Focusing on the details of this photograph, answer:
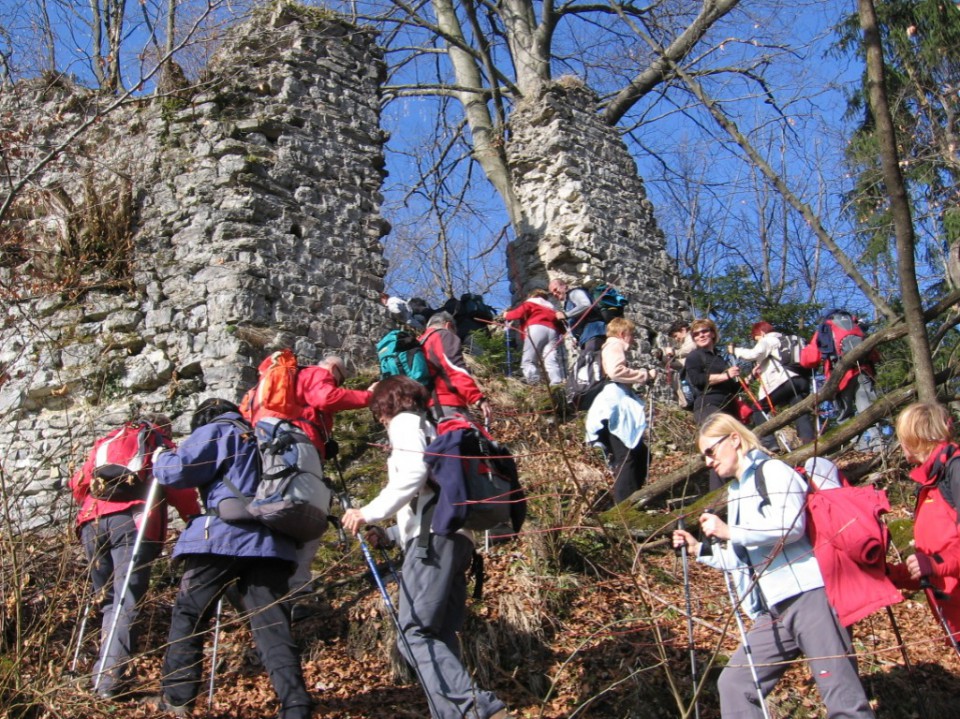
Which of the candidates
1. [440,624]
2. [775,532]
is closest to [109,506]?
[440,624]

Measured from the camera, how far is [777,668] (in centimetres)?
369

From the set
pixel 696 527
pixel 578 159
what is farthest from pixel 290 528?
pixel 578 159

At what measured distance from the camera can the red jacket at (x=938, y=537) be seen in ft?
12.3

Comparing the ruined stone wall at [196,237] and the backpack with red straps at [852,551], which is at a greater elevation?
the ruined stone wall at [196,237]

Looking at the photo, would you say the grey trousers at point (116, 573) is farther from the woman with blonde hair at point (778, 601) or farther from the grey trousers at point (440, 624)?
the woman with blonde hair at point (778, 601)

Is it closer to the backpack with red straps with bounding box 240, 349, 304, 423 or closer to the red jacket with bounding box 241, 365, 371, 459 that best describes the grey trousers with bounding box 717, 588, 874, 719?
the red jacket with bounding box 241, 365, 371, 459

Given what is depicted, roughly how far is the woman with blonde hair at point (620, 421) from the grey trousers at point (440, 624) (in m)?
2.62

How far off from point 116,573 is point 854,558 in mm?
3426

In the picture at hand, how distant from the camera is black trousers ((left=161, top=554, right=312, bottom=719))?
390 cm

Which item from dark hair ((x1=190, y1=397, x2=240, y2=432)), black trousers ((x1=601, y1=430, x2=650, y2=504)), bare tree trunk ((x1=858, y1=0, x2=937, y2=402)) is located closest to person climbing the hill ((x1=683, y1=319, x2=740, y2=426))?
black trousers ((x1=601, y1=430, x2=650, y2=504))

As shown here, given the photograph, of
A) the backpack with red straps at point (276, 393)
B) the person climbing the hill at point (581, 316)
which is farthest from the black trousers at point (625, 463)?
the backpack with red straps at point (276, 393)

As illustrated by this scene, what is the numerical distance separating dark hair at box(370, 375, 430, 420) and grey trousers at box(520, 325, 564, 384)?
4087mm

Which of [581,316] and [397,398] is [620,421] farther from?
[397,398]

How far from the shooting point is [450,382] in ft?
21.1
